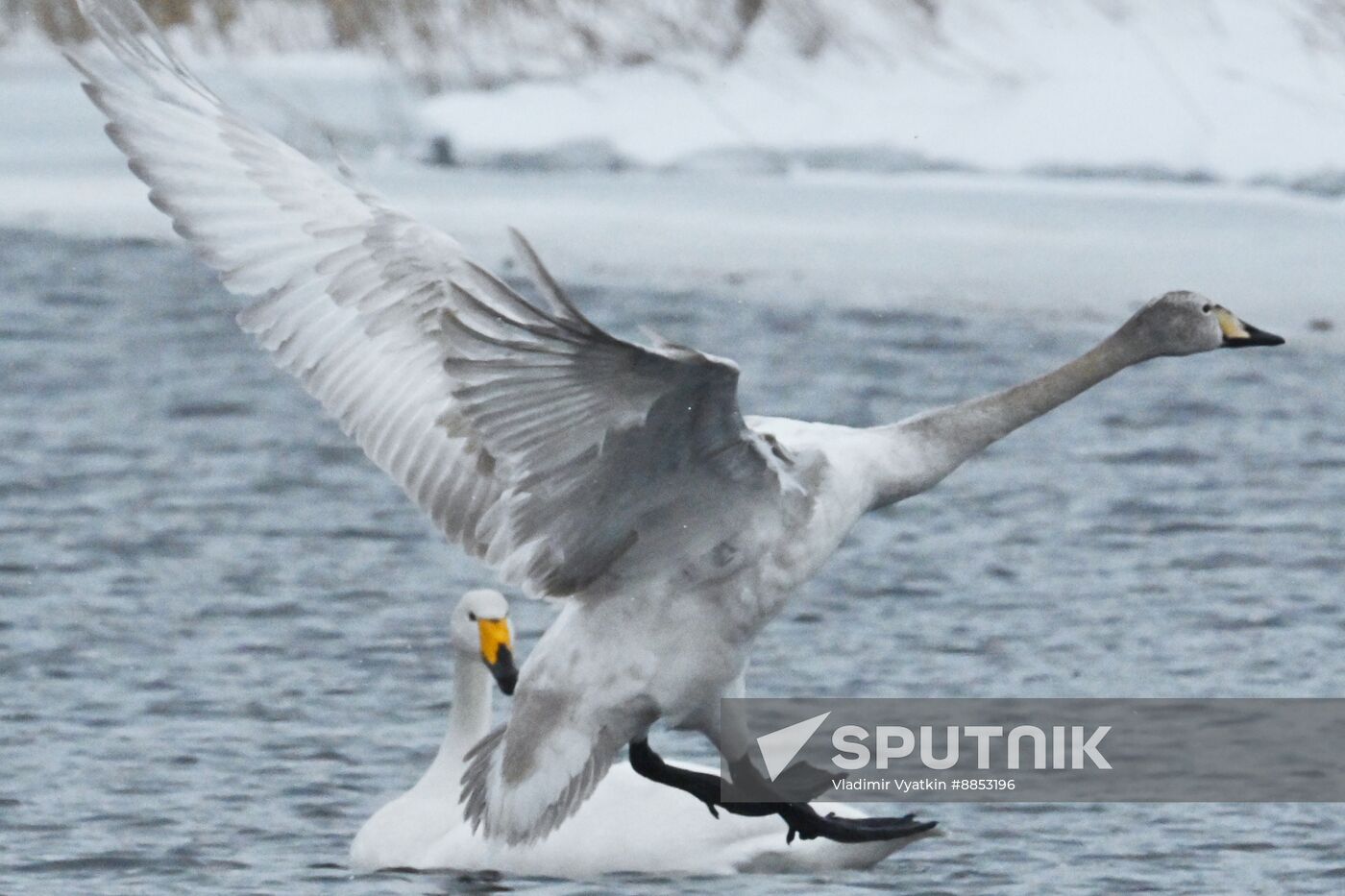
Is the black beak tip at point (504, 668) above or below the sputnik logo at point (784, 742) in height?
above

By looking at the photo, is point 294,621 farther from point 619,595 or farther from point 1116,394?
point 1116,394

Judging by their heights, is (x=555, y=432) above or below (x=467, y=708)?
above

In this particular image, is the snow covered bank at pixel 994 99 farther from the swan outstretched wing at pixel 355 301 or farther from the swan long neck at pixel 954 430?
the swan outstretched wing at pixel 355 301

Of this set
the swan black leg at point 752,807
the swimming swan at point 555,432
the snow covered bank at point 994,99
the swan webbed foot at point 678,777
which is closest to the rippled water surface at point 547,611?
the swan black leg at point 752,807

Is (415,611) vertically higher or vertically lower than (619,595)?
lower

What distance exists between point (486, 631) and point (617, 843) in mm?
910

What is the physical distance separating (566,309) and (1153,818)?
279cm

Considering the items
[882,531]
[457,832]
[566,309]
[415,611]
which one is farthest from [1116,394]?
[566,309]

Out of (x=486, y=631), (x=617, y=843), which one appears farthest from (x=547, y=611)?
(x=617, y=843)

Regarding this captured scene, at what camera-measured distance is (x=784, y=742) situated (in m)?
7.46

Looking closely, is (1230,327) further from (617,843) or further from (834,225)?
(834,225)

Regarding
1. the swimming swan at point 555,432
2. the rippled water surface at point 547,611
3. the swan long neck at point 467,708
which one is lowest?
the rippled water surface at point 547,611

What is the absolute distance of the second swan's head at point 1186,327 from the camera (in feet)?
21.1

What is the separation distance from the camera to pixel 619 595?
607 cm
